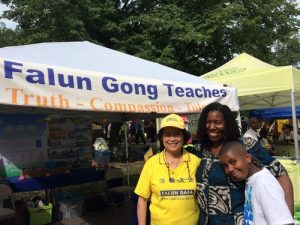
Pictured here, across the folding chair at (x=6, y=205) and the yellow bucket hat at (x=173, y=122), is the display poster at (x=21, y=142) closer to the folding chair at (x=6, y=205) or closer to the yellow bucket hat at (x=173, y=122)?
the folding chair at (x=6, y=205)

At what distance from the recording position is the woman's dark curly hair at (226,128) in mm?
2654

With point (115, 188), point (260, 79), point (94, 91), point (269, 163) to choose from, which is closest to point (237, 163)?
point (269, 163)

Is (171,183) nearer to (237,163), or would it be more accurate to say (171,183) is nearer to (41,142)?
(237,163)

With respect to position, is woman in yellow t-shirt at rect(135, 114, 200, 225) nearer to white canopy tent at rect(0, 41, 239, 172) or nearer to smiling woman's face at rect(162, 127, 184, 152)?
smiling woman's face at rect(162, 127, 184, 152)

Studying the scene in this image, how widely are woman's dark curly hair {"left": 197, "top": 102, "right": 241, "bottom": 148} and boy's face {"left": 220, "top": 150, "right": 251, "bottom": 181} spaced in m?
0.37

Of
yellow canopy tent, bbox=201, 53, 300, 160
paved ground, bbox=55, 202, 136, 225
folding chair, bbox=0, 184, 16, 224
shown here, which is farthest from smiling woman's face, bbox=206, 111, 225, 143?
yellow canopy tent, bbox=201, 53, 300, 160

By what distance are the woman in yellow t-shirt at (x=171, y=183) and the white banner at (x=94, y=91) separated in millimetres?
1331

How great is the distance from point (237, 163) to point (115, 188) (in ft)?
17.2

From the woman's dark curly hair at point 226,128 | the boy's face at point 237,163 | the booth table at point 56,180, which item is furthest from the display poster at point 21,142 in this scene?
the boy's face at point 237,163

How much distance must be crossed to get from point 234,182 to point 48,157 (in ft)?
16.2

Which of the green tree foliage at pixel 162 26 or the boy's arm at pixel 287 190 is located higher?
the green tree foliage at pixel 162 26

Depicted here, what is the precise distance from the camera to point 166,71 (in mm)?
5770

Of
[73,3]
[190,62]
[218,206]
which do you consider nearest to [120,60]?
[218,206]

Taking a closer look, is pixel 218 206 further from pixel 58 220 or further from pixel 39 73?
pixel 58 220
